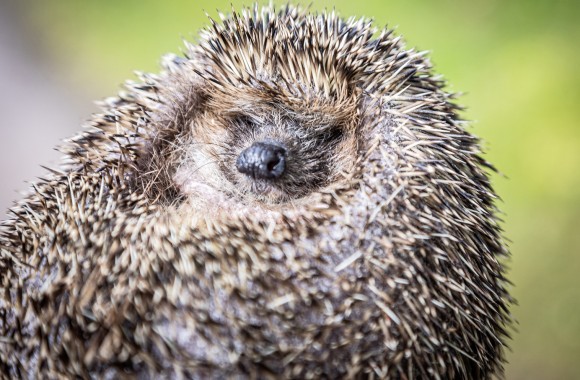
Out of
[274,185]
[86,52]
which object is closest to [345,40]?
[274,185]

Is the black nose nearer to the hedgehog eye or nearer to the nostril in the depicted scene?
the nostril

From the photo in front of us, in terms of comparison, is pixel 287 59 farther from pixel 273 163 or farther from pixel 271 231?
pixel 271 231

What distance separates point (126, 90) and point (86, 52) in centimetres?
216

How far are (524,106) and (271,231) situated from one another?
6.48ft

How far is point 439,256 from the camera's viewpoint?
4.00ft

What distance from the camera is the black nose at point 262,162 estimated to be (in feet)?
5.03

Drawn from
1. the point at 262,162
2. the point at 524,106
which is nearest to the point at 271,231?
the point at 262,162

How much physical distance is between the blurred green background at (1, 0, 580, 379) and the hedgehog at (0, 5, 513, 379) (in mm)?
675

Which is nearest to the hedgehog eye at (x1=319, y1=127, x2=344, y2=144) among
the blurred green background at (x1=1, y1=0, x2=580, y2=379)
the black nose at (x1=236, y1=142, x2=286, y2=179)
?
the black nose at (x1=236, y1=142, x2=286, y2=179)

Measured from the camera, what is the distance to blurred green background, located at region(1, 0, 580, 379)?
7.90 ft

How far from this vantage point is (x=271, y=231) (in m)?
1.27

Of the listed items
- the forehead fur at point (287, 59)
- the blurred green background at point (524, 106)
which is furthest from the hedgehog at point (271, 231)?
the blurred green background at point (524, 106)

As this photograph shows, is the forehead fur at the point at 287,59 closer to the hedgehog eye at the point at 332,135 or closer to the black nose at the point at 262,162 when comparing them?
the hedgehog eye at the point at 332,135

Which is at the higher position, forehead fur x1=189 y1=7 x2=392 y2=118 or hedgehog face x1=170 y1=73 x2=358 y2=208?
forehead fur x1=189 y1=7 x2=392 y2=118
